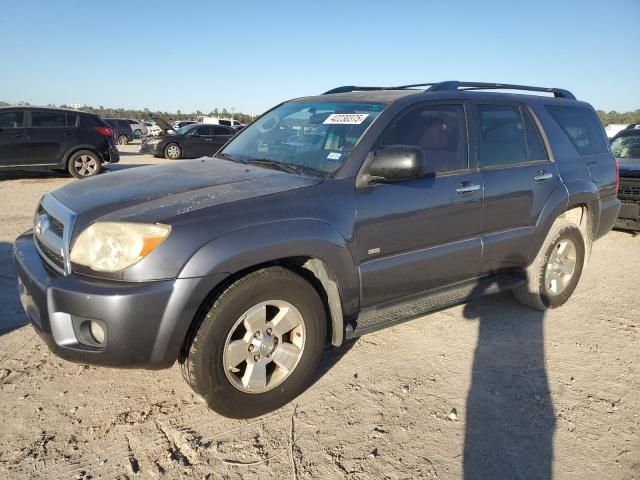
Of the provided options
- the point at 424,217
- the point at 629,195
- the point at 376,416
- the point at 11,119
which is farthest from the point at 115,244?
the point at 11,119

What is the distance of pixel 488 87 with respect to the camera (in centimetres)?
410

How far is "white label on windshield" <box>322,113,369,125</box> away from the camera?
314 centimetres

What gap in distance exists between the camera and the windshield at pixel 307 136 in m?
3.02

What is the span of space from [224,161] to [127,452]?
2.02 metres

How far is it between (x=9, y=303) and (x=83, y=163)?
8.25 metres

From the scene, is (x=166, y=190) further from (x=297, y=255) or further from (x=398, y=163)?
(x=398, y=163)

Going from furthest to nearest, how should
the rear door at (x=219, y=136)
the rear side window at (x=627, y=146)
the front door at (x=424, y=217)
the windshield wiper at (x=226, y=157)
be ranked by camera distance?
the rear door at (x=219, y=136)
the rear side window at (x=627, y=146)
the windshield wiper at (x=226, y=157)
the front door at (x=424, y=217)

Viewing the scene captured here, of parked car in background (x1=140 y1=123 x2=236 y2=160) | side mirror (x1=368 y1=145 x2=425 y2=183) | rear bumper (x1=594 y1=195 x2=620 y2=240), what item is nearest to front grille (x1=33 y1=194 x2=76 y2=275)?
side mirror (x1=368 y1=145 x2=425 y2=183)

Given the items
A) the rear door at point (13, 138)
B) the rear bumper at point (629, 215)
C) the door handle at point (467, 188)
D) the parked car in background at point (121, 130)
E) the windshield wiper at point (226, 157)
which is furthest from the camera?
the parked car in background at point (121, 130)

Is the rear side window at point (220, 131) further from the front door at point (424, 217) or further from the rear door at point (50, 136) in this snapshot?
the front door at point (424, 217)

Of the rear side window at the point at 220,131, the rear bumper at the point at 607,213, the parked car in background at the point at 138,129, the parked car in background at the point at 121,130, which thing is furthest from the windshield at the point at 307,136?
the parked car in background at the point at 138,129

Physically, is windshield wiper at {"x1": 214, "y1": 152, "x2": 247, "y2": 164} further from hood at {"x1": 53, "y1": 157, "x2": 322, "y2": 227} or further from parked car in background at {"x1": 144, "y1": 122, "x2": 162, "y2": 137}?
parked car in background at {"x1": 144, "y1": 122, "x2": 162, "y2": 137}

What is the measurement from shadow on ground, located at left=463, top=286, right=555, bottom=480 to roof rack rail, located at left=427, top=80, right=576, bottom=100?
1924mm

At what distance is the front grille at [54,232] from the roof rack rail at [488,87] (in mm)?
2618
